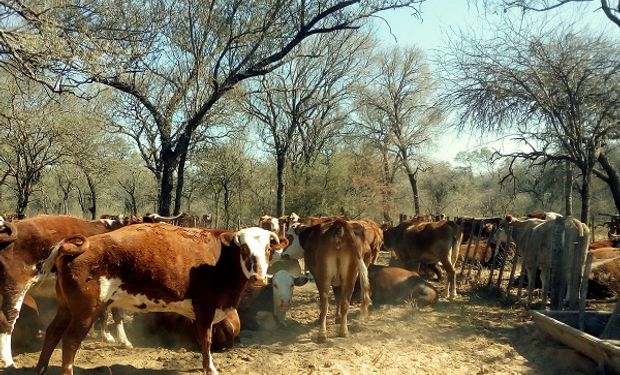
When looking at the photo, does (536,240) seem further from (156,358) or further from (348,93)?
(348,93)

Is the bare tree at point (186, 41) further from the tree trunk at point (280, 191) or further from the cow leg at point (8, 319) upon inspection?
the tree trunk at point (280, 191)

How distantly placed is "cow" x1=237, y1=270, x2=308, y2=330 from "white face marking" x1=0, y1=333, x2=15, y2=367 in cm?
323

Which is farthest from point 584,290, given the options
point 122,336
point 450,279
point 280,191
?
point 280,191

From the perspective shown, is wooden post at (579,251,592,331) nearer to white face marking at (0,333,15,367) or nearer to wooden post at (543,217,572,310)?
wooden post at (543,217,572,310)

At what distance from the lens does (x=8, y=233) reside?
6531mm

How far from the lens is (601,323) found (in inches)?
297

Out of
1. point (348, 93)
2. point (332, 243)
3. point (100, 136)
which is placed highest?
point (348, 93)

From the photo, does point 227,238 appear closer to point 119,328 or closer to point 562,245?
point 119,328

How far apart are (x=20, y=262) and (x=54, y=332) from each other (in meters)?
1.42

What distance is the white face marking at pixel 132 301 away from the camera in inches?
210

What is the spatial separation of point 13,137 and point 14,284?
1740 centimetres

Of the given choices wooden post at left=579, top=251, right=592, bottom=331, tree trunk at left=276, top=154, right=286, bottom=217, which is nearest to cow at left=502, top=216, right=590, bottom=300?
wooden post at left=579, top=251, right=592, bottom=331

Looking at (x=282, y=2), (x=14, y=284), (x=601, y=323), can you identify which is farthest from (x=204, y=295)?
(x=282, y=2)

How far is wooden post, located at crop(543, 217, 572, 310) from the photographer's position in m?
8.92
